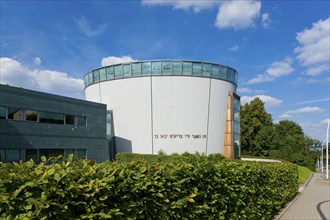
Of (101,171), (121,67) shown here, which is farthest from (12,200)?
(121,67)

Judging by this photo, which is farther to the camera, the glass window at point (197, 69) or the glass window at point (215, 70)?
the glass window at point (215, 70)

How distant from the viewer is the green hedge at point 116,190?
2608mm

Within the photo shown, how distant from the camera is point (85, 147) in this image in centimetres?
2700

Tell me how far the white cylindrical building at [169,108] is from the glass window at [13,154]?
1493cm

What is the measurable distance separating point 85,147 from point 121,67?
457 inches

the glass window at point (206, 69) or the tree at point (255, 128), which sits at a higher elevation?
the glass window at point (206, 69)

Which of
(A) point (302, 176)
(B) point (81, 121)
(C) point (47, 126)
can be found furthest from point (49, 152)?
(A) point (302, 176)

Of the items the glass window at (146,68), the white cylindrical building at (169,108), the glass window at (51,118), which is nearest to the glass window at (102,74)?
the white cylindrical building at (169,108)

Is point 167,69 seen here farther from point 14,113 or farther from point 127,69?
point 14,113

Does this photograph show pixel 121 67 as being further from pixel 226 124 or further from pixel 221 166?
pixel 221 166

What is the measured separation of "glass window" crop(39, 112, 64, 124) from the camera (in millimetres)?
22900

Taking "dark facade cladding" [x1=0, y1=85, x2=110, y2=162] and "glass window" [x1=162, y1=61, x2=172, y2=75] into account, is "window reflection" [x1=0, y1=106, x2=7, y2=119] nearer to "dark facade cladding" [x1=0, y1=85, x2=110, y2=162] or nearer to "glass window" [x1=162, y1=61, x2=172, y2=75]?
"dark facade cladding" [x1=0, y1=85, x2=110, y2=162]

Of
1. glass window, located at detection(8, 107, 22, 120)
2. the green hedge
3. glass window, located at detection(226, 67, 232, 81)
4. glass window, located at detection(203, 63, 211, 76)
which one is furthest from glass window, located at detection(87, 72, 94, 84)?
the green hedge

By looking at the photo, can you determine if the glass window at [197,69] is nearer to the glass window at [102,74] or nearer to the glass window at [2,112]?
the glass window at [102,74]
